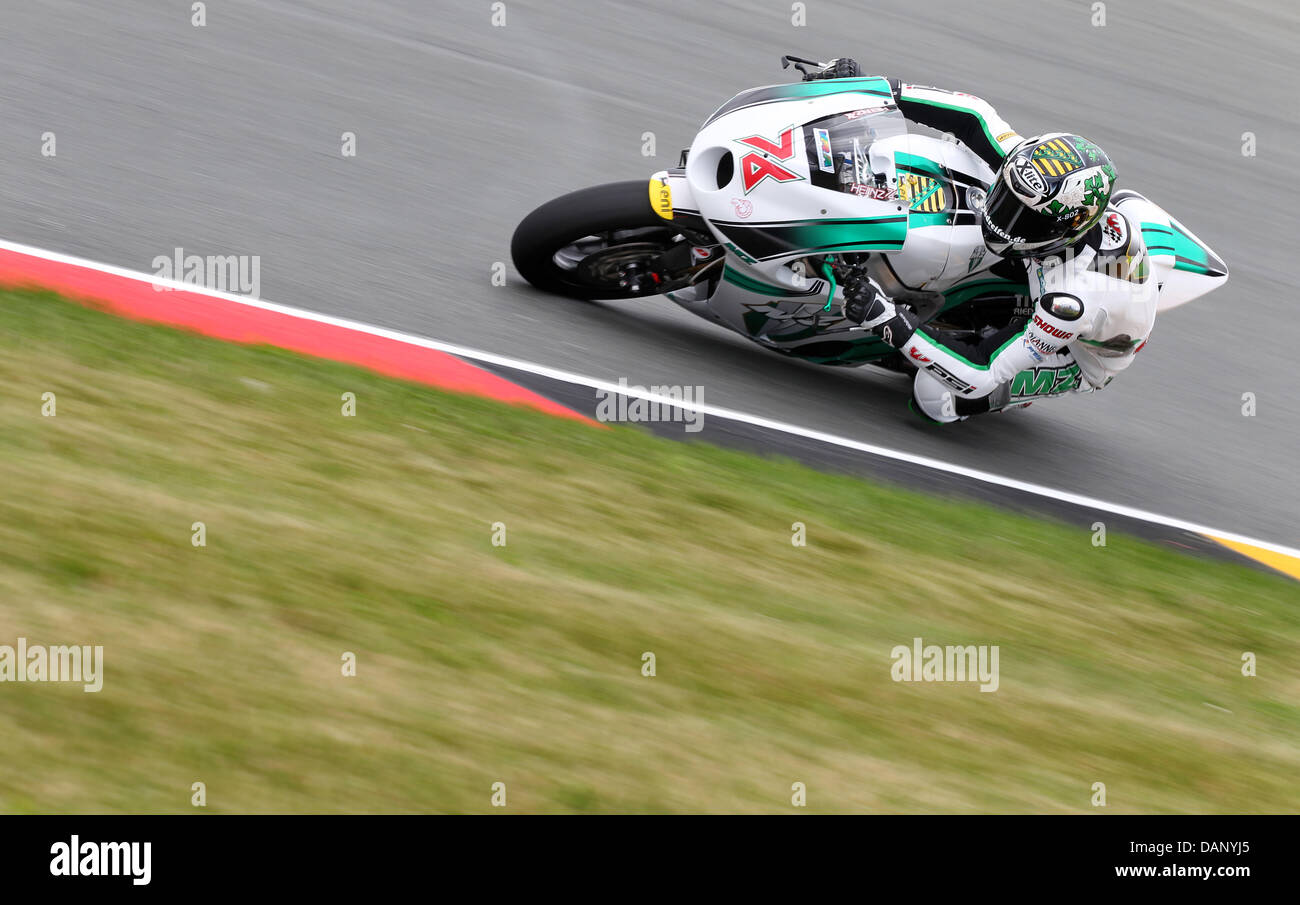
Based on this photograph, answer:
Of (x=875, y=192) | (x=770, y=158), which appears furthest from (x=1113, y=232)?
(x=770, y=158)

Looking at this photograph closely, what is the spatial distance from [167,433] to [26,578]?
1030mm

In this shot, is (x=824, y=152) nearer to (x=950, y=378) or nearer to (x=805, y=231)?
(x=805, y=231)

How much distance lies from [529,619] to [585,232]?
212 cm

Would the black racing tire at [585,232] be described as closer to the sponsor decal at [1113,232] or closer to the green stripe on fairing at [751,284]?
the green stripe on fairing at [751,284]

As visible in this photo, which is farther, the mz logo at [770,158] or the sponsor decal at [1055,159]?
the mz logo at [770,158]

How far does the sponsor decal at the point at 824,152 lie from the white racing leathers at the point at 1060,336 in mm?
701

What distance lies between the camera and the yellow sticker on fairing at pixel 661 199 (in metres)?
5.82

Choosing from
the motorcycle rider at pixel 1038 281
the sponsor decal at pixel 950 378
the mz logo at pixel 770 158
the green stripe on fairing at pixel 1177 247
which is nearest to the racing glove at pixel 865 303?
the motorcycle rider at pixel 1038 281

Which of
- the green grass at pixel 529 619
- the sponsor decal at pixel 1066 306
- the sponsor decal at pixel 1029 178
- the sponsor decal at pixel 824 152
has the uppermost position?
the sponsor decal at pixel 824 152

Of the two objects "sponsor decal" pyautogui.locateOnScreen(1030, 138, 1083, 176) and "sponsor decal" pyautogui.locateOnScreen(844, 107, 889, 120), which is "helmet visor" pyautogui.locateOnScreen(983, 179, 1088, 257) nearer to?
"sponsor decal" pyautogui.locateOnScreen(1030, 138, 1083, 176)

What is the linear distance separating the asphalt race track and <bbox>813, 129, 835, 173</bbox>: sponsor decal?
117cm

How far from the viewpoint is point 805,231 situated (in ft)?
18.9

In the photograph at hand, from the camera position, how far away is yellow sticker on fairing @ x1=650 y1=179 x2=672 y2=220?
19.1 feet

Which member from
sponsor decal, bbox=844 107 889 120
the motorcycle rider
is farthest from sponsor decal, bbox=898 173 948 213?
sponsor decal, bbox=844 107 889 120
